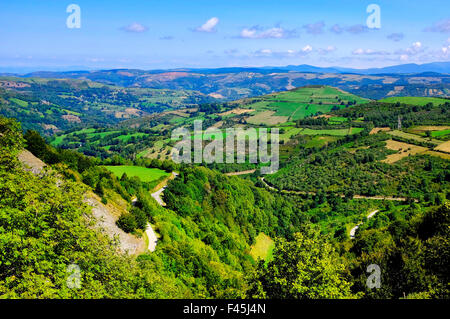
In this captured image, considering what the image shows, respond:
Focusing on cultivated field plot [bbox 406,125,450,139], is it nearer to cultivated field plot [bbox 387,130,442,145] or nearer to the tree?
cultivated field plot [bbox 387,130,442,145]

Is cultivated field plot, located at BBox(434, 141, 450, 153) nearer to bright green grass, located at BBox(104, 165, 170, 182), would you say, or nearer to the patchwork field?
the patchwork field

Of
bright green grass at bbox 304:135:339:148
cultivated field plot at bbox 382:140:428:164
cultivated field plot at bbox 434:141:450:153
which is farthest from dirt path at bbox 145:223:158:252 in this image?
bright green grass at bbox 304:135:339:148

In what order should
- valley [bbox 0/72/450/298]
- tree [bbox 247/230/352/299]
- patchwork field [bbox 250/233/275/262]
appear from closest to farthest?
tree [bbox 247/230/352/299] → valley [bbox 0/72/450/298] → patchwork field [bbox 250/233/275/262]

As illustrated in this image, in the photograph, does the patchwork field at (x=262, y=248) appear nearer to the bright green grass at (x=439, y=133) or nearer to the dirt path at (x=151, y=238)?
the dirt path at (x=151, y=238)

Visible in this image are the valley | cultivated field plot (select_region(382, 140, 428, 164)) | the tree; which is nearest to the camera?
the tree

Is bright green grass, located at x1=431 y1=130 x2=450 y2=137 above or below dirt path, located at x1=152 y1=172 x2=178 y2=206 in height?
above

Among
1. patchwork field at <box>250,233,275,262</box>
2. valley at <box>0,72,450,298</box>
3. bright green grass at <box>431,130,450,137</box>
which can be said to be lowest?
patchwork field at <box>250,233,275,262</box>

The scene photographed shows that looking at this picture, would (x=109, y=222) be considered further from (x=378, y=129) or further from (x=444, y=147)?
(x=378, y=129)

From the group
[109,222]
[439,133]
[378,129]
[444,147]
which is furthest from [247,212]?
[378,129]

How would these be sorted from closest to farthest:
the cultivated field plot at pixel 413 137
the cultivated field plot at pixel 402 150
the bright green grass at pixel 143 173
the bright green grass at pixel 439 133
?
1. the bright green grass at pixel 143 173
2. the cultivated field plot at pixel 402 150
3. the cultivated field plot at pixel 413 137
4. the bright green grass at pixel 439 133

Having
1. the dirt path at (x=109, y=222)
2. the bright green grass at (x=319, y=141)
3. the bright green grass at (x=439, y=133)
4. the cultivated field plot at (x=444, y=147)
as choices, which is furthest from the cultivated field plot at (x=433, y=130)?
the dirt path at (x=109, y=222)

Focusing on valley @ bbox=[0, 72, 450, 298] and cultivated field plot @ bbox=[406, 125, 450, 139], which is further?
cultivated field plot @ bbox=[406, 125, 450, 139]

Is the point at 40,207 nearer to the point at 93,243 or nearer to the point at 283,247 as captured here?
the point at 93,243
